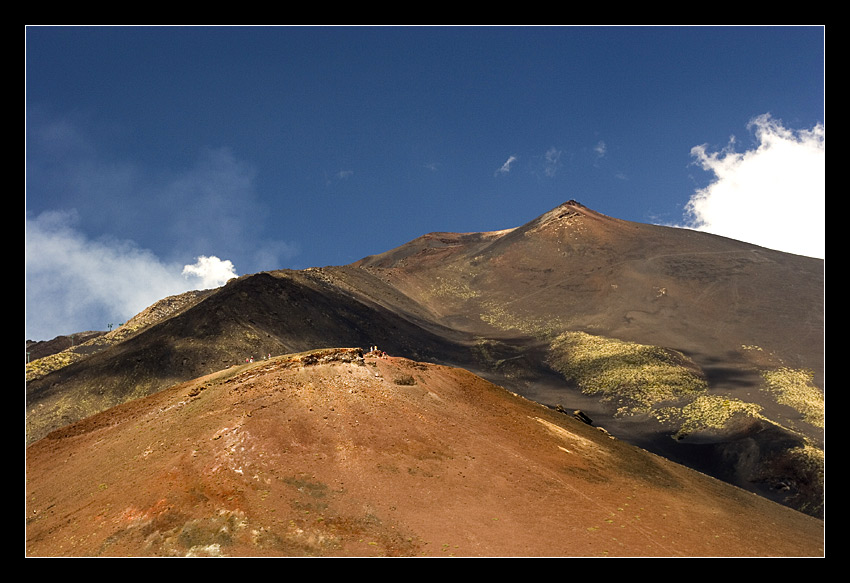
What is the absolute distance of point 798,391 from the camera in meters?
48.1

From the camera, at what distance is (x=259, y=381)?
79.9 ft

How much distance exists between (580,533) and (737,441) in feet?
84.2

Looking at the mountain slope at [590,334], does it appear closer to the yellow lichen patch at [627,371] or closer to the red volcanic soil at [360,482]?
the yellow lichen patch at [627,371]

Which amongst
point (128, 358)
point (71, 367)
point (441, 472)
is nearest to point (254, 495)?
point (441, 472)

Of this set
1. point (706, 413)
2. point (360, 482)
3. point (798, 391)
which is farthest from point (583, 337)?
point (360, 482)

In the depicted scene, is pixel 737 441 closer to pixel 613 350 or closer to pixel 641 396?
pixel 641 396

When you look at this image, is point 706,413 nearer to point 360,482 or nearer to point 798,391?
point 798,391

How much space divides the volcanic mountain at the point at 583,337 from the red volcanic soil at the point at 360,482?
769 centimetres

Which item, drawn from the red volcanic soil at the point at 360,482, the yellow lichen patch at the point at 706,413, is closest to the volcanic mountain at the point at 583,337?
the yellow lichen patch at the point at 706,413

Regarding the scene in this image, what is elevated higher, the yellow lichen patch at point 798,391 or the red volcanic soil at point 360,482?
the yellow lichen patch at point 798,391

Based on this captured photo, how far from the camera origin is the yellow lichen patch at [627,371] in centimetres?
4812

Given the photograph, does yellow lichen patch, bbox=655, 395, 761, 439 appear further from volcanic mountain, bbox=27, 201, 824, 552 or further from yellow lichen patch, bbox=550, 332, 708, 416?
yellow lichen patch, bbox=550, 332, 708, 416

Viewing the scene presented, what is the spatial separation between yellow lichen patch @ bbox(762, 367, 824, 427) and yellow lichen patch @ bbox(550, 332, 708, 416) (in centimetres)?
576

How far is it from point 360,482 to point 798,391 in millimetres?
44586
